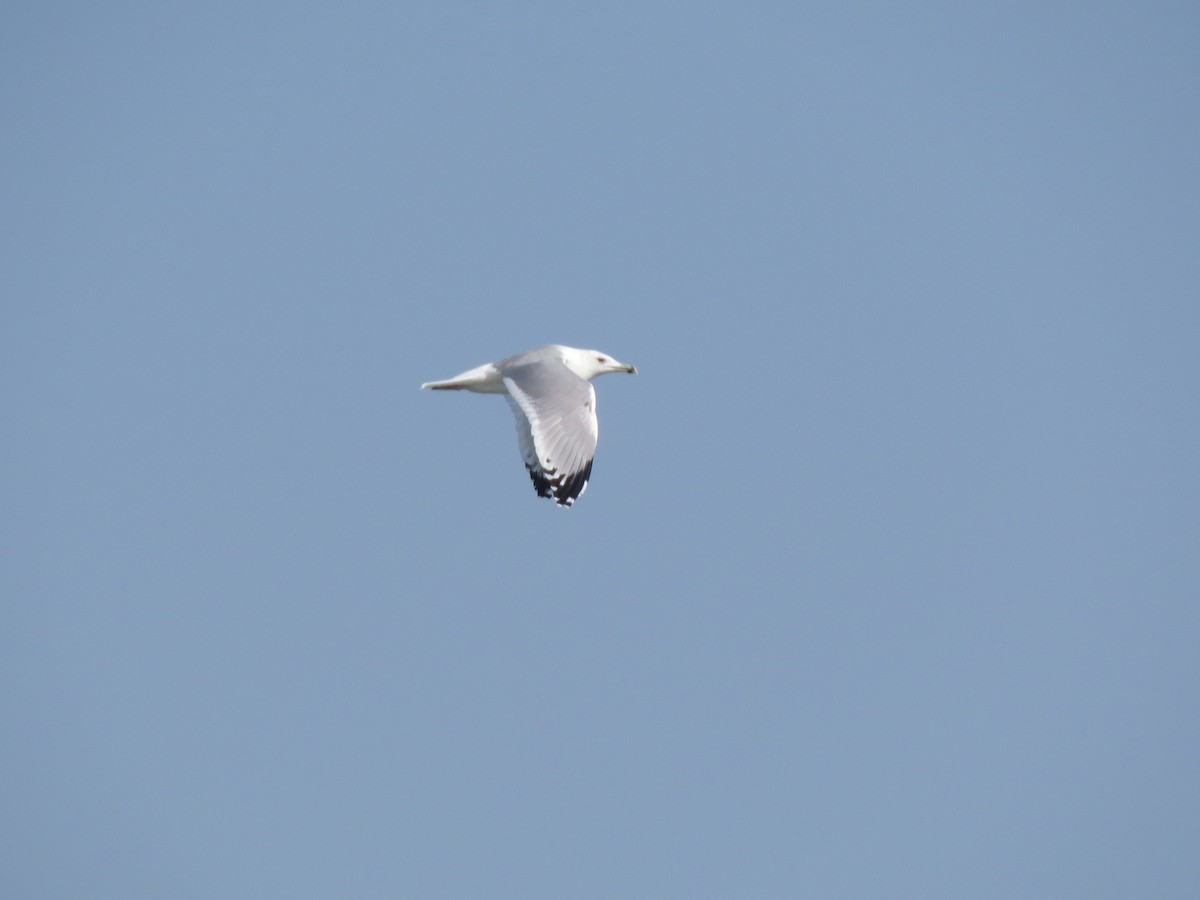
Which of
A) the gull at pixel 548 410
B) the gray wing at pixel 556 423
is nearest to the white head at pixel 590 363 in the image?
the gull at pixel 548 410

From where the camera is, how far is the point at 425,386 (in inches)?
364

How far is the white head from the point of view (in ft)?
31.8

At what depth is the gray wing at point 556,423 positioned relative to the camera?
834 centimetres

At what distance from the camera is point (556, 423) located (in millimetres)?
8445

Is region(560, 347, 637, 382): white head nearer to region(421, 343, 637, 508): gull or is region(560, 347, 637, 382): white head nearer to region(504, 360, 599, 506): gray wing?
region(421, 343, 637, 508): gull

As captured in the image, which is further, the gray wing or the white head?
the white head

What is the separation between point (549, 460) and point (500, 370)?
2.87 ft

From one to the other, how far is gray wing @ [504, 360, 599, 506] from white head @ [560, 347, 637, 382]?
691 mm

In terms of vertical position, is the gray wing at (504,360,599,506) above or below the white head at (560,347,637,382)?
below

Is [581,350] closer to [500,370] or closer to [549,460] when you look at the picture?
[500,370]

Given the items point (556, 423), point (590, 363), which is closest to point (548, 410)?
point (556, 423)

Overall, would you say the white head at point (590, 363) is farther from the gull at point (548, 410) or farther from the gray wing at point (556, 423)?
the gray wing at point (556, 423)

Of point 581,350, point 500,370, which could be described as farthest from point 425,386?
point 581,350

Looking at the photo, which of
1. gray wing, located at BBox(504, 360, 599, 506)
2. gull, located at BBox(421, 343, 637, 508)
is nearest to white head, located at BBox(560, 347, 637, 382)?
gull, located at BBox(421, 343, 637, 508)
